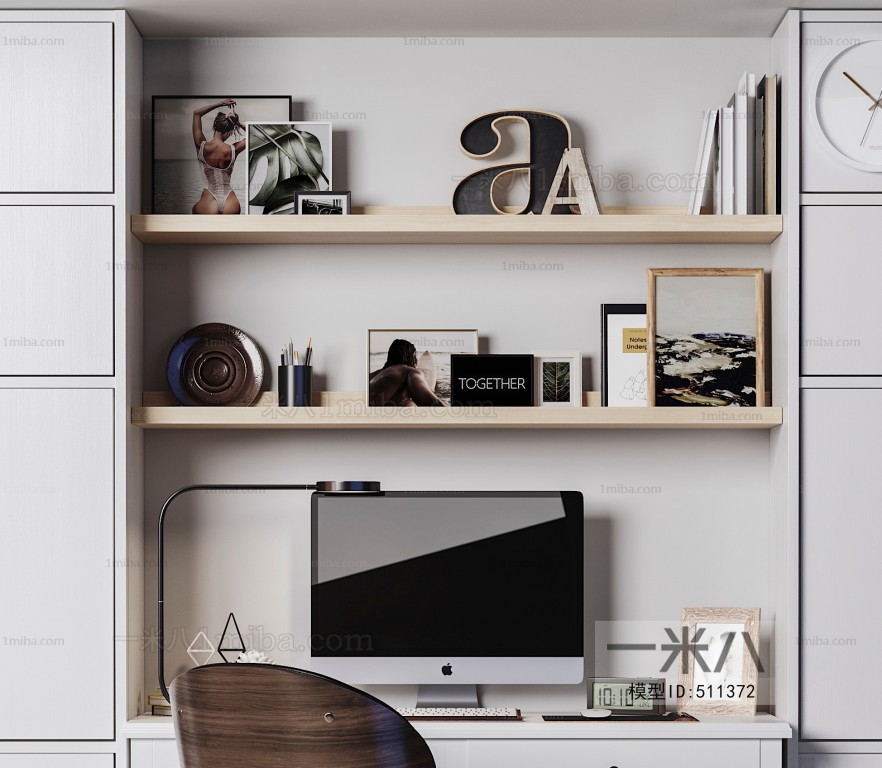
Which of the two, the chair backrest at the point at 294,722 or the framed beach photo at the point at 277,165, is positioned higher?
the framed beach photo at the point at 277,165

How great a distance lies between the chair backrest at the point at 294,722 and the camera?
65.6 inches

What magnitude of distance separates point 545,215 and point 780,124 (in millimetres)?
721

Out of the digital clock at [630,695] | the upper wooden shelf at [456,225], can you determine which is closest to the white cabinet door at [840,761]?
the digital clock at [630,695]

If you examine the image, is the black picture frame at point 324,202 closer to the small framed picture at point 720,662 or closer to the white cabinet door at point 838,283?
the white cabinet door at point 838,283

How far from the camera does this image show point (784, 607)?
8.55 ft

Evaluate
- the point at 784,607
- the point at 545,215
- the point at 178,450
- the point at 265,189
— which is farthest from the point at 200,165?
the point at 784,607

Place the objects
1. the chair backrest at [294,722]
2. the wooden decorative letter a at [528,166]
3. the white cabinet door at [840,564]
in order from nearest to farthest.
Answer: the chair backrest at [294,722], the white cabinet door at [840,564], the wooden decorative letter a at [528,166]

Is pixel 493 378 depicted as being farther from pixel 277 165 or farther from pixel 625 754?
pixel 625 754

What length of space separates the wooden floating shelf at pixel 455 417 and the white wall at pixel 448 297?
7.8 inches
